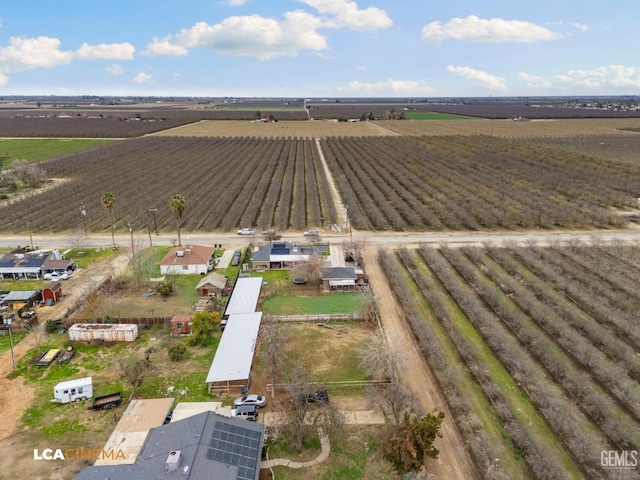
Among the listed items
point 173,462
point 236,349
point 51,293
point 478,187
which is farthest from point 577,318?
point 478,187

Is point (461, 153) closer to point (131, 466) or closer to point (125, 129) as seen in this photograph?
point (131, 466)

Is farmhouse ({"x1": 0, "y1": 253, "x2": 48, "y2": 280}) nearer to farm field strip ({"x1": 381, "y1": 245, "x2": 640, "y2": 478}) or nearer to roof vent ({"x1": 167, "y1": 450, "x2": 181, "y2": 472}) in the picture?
roof vent ({"x1": 167, "y1": 450, "x2": 181, "y2": 472})

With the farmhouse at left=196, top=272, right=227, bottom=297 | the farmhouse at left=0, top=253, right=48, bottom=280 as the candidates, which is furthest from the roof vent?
the farmhouse at left=0, top=253, right=48, bottom=280

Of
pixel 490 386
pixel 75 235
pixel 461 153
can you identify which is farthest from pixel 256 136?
pixel 490 386

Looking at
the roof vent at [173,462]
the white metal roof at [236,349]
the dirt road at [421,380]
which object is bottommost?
the dirt road at [421,380]

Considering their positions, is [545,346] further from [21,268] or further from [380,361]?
[21,268]

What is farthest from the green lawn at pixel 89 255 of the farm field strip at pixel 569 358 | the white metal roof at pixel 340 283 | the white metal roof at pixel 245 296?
the farm field strip at pixel 569 358

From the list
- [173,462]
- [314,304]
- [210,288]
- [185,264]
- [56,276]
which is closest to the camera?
[173,462]

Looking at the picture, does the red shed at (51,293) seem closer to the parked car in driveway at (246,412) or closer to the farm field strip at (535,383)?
the parked car in driveway at (246,412)
